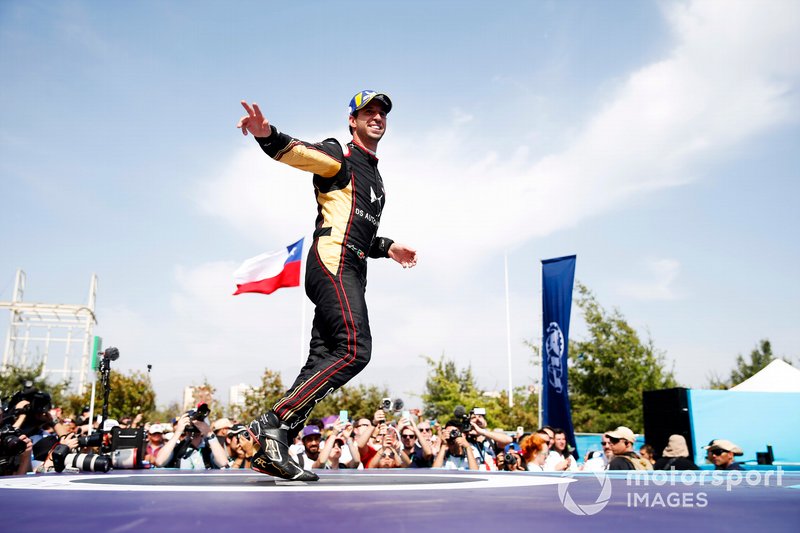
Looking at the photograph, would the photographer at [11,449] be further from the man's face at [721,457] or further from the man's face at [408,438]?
the man's face at [721,457]

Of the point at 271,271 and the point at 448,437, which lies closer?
the point at 448,437

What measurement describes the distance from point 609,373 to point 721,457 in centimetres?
1936

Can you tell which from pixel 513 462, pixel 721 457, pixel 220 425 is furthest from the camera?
pixel 220 425

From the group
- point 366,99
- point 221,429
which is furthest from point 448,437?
point 366,99

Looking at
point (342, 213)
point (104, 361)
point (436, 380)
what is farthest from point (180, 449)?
point (436, 380)

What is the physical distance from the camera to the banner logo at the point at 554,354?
12.1 meters

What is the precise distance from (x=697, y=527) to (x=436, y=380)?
2671cm

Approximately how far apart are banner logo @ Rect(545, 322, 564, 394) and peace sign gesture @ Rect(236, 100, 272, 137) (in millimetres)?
10283

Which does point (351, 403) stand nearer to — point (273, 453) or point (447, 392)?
point (447, 392)

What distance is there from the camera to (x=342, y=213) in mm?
3279

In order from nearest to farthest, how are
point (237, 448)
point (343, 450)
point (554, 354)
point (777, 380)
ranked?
point (237, 448), point (343, 450), point (554, 354), point (777, 380)

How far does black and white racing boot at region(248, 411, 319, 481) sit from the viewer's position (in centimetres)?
279

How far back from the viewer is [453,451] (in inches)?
291

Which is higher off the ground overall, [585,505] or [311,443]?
[585,505]
